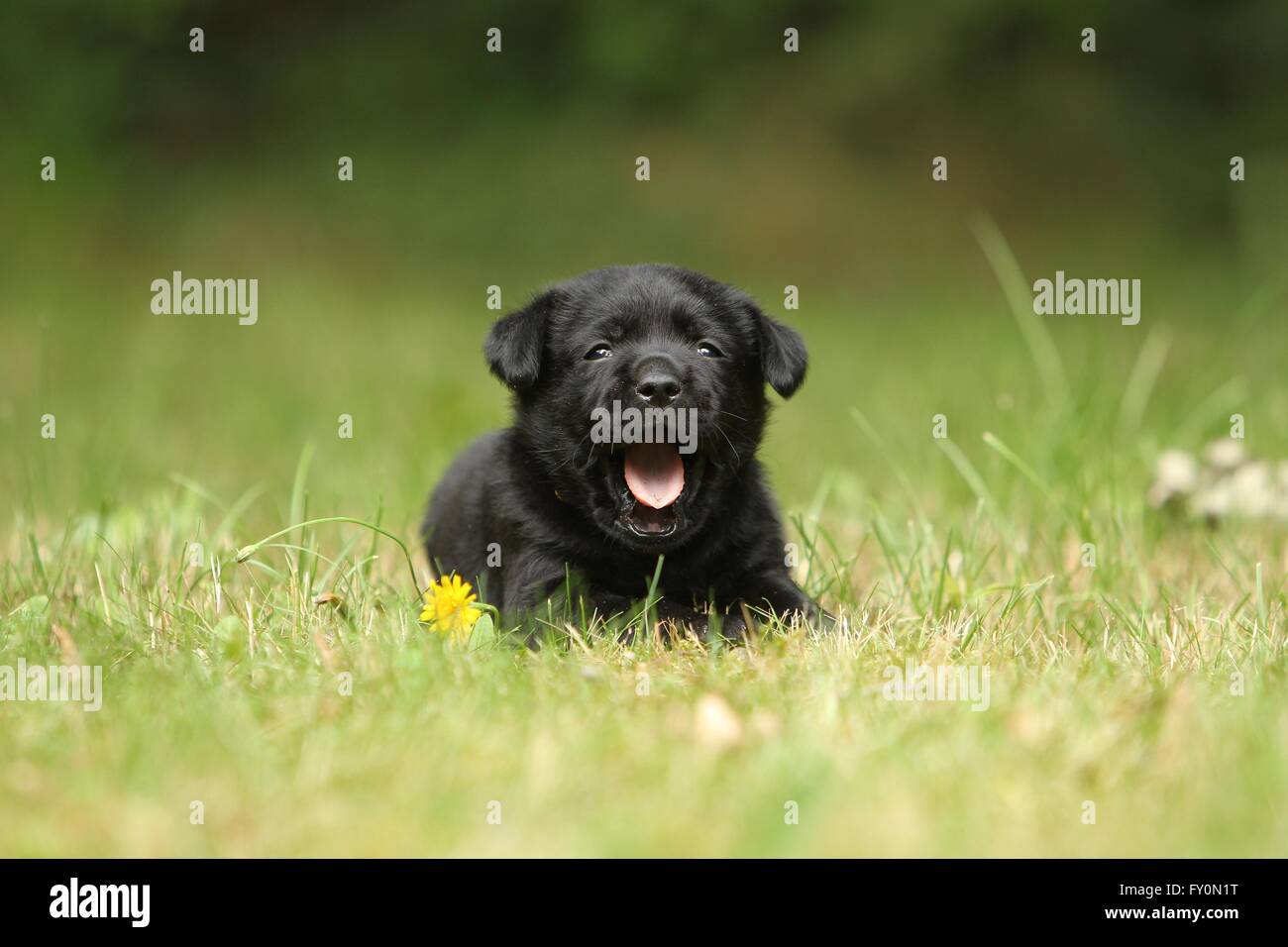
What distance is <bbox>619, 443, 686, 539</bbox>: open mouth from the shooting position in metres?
3.14

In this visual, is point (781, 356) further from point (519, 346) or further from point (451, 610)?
point (451, 610)

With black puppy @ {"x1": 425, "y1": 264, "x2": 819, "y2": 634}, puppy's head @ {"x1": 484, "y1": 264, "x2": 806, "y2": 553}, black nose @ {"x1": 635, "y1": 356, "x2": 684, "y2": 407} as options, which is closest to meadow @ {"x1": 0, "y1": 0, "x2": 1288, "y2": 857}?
black puppy @ {"x1": 425, "y1": 264, "x2": 819, "y2": 634}

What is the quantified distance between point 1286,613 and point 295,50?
12.2m

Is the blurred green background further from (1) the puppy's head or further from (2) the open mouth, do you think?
(2) the open mouth

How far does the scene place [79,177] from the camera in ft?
42.0

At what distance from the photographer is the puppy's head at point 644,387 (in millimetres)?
3096

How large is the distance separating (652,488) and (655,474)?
0.05 metres

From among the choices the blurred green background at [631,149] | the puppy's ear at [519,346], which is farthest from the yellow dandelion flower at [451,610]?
the blurred green background at [631,149]

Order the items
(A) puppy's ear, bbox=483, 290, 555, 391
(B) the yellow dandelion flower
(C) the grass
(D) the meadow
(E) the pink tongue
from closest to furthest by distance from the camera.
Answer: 1. (C) the grass
2. (D) the meadow
3. (B) the yellow dandelion flower
4. (E) the pink tongue
5. (A) puppy's ear, bbox=483, 290, 555, 391

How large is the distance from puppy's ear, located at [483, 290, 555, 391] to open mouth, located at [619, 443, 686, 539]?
13.1 inches

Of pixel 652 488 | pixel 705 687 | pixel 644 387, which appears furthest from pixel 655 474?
pixel 705 687

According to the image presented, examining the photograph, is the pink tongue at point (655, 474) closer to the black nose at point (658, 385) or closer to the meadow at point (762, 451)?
the black nose at point (658, 385)
